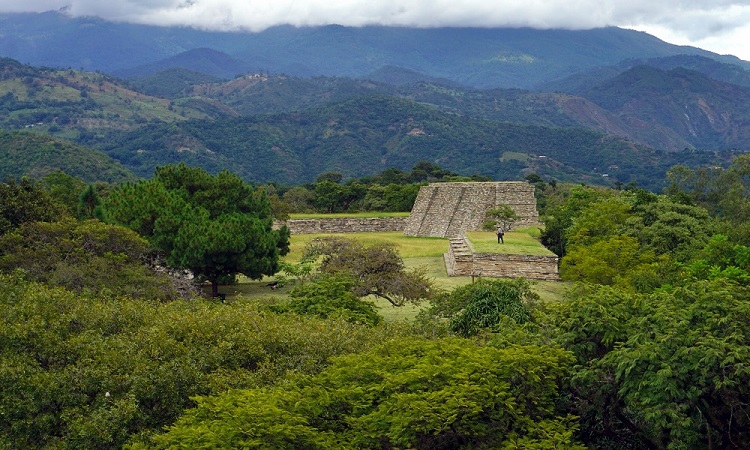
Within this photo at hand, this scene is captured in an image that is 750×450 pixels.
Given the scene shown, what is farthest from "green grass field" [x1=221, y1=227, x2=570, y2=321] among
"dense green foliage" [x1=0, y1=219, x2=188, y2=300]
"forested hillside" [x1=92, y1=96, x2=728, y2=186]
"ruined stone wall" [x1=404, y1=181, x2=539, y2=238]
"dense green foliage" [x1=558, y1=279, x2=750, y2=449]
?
"forested hillside" [x1=92, y1=96, x2=728, y2=186]

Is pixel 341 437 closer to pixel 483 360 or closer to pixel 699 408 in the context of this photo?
pixel 483 360

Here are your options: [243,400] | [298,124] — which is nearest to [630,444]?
[243,400]

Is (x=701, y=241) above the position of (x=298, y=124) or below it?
above

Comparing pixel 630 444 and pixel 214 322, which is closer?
pixel 630 444

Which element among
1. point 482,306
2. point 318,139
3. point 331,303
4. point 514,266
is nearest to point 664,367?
point 482,306

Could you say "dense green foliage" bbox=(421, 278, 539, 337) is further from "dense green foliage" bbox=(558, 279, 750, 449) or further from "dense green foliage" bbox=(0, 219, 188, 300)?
"dense green foliage" bbox=(0, 219, 188, 300)

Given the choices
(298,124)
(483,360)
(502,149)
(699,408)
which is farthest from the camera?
(298,124)

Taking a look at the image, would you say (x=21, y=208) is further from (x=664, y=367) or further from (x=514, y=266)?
(x=664, y=367)
